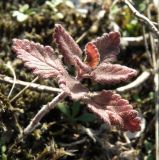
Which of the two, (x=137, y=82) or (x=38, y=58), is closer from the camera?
(x=38, y=58)

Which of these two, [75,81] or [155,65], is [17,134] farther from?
[155,65]

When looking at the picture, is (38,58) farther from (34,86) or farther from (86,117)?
(86,117)

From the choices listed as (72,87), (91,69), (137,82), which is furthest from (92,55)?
(137,82)

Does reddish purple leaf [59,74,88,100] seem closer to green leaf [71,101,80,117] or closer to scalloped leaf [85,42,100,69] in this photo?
scalloped leaf [85,42,100,69]

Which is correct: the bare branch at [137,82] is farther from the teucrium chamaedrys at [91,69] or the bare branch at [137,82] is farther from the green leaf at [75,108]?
the teucrium chamaedrys at [91,69]

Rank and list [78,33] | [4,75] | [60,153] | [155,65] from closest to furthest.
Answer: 1. [60,153]
2. [4,75]
3. [155,65]
4. [78,33]

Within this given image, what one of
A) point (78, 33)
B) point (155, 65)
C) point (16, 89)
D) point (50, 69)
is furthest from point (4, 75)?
point (155, 65)

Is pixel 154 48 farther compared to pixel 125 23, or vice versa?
pixel 125 23
